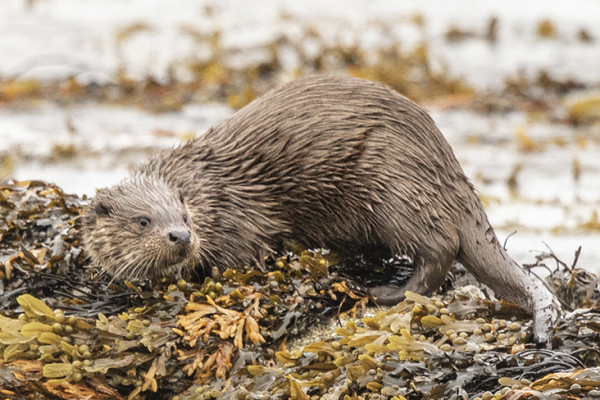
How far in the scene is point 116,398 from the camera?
328 centimetres

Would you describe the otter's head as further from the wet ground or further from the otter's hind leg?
the wet ground

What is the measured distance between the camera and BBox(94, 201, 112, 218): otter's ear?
368cm

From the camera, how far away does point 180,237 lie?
3.49 m

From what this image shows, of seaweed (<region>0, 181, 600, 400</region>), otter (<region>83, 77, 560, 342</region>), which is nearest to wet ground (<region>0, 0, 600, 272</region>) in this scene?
otter (<region>83, 77, 560, 342</region>)

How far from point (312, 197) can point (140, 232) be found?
699 mm

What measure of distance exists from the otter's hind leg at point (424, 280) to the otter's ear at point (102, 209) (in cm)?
106

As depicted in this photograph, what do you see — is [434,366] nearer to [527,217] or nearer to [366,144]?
[366,144]

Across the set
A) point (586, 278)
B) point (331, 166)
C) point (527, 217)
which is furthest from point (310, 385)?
point (527, 217)

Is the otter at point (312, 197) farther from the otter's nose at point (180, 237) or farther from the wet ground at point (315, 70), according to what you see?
the wet ground at point (315, 70)

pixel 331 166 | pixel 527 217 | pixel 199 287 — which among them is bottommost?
pixel 527 217

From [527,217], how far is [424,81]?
12.2 feet

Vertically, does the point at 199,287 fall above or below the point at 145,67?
below

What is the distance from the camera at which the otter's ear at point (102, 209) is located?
3.68 metres

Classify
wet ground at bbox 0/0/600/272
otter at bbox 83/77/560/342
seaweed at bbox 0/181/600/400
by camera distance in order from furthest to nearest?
wet ground at bbox 0/0/600/272 → otter at bbox 83/77/560/342 → seaweed at bbox 0/181/600/400
